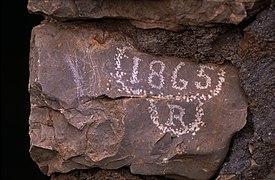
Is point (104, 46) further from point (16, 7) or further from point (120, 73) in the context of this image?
point (16, 7)

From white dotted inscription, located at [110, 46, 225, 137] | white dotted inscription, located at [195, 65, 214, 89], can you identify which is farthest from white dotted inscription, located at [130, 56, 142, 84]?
white dotted inscription, located at [195, 65, 214, 89]

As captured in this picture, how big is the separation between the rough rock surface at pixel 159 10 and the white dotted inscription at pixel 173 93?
3.7 inches

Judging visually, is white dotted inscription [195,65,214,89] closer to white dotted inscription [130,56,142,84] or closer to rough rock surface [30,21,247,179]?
rough rock surface [30,21,247,179]

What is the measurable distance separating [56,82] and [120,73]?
13cm

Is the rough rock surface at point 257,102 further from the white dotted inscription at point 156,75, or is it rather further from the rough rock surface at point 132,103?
the white dotted inscription at point 156,75

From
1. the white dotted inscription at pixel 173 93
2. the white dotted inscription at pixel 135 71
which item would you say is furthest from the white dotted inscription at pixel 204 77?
the white dotted inscription at pixel 135 71

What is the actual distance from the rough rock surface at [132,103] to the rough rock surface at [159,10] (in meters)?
0.05

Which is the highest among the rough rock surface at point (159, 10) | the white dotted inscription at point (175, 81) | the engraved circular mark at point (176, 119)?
the rough rock surface at point (159, 10)

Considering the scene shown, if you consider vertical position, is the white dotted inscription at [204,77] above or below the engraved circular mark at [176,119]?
above

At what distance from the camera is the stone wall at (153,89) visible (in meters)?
1.46

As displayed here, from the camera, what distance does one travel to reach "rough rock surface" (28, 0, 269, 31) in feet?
4.65

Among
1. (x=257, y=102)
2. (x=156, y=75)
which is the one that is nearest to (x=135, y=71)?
(x=156, y=75)

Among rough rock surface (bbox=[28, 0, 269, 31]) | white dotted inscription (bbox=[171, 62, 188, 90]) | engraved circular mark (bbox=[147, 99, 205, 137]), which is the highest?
rough rock surface (bbox=[28, 0, 269, 31])

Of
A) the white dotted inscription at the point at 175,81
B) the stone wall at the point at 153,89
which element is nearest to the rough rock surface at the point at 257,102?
the stone wall at the point at 153,89
